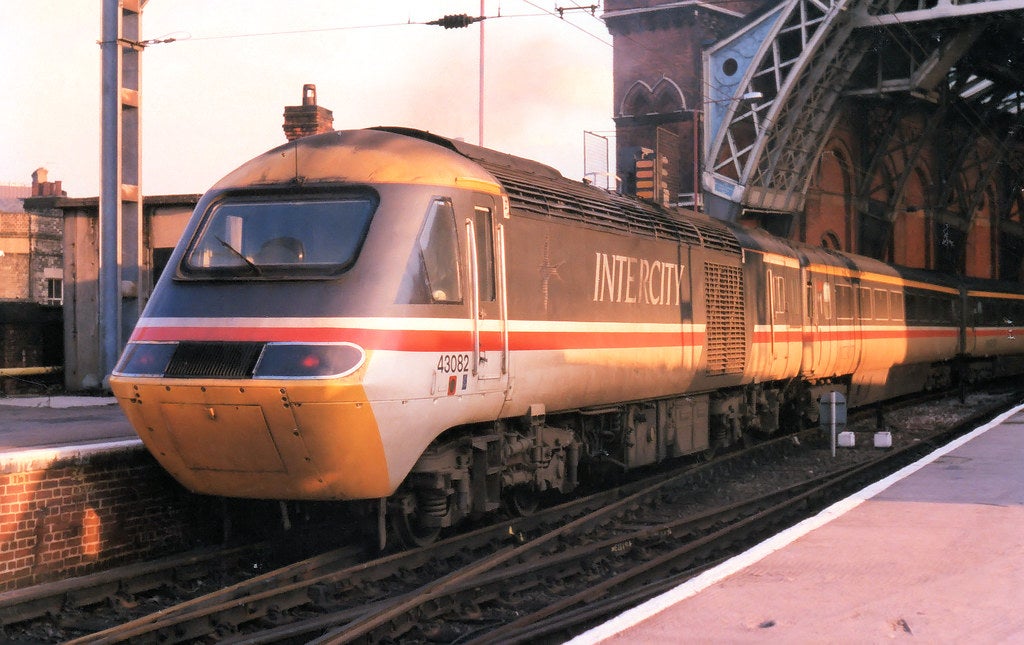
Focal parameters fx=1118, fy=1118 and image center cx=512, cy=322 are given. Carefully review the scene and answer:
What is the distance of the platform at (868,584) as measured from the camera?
5754 mm

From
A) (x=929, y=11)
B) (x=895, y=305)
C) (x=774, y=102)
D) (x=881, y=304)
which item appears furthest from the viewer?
(x=774, y=102)

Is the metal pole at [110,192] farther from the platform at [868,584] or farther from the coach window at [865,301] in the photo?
the coach window at [865,301]

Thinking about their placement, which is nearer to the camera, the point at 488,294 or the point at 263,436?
the point at 263,436

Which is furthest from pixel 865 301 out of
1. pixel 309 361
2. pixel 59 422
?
pixel 309 361

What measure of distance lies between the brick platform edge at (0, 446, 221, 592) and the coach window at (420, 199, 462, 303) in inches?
129

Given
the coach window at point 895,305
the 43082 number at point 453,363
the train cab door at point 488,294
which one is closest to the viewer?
the 43082 number at point 453,363

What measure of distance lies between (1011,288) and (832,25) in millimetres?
12047

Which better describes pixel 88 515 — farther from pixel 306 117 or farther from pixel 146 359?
pixel 306 117

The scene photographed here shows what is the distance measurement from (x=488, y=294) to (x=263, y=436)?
2271mm

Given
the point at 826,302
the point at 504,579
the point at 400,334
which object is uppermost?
the point at 826,302

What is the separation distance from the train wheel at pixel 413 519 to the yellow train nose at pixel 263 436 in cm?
74

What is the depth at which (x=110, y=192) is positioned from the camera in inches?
671

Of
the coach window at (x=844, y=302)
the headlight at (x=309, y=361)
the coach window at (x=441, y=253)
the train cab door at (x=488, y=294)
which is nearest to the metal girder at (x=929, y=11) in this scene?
the coach window at (x=844, y=302)

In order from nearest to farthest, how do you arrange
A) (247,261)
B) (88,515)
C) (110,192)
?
1. (247,261)
2. (88,515)
3. (110,192)
